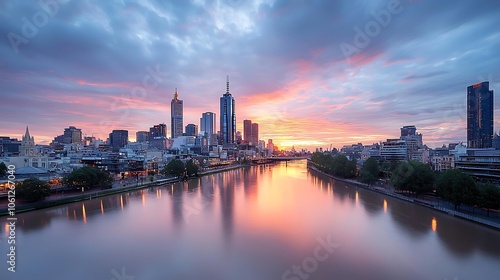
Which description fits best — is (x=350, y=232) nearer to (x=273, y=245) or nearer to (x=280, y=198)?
(x=273, y=245)

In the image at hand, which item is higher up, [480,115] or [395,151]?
[480,115]

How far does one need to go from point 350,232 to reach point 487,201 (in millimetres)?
5262

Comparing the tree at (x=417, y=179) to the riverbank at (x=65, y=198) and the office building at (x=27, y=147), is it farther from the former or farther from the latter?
the office building at (x=27, y=147)

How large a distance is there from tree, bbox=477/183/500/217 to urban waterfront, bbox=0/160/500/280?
121 cm

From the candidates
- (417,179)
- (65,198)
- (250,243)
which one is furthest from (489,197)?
(65,198)

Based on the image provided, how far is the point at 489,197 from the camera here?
9.12m

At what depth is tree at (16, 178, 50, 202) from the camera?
11445 millimetres

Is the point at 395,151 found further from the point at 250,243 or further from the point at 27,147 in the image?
the point at 27,147

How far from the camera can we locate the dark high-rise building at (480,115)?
4003 centimetres

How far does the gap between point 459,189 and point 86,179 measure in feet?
60.1

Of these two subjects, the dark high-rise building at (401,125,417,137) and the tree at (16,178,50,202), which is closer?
the tree at (16,178,50,202)

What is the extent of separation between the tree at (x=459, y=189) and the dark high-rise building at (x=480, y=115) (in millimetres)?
38987

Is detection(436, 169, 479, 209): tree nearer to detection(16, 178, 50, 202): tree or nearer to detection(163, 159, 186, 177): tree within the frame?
detection(16, 178, 50, 202): tree

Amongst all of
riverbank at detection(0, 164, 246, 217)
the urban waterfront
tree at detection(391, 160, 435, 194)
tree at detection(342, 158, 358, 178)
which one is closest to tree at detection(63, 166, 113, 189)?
riverbank at detection(0, 164, 246, 217)
